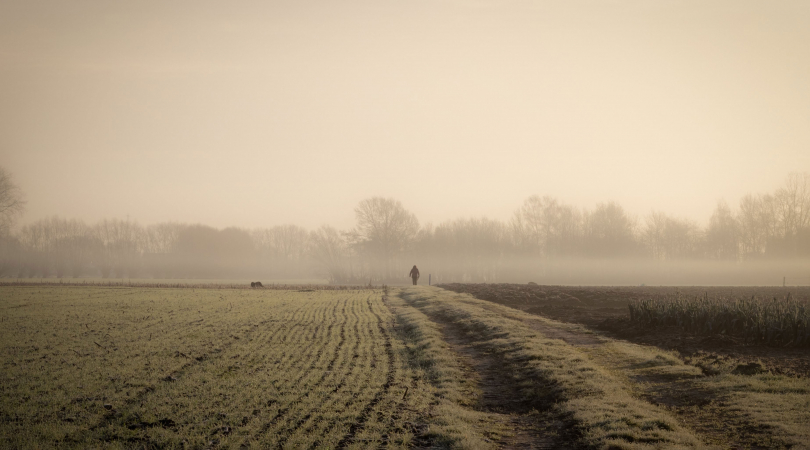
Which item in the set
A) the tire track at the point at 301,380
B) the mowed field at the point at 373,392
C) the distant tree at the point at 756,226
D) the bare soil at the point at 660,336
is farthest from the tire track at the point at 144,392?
the distant tree at the point at 756,226

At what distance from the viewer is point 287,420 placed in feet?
28.3

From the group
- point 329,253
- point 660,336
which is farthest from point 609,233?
point 660,336

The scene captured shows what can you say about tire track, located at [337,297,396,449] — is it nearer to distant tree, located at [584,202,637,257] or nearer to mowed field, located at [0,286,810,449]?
mowed field, located at [0,286,810,449]

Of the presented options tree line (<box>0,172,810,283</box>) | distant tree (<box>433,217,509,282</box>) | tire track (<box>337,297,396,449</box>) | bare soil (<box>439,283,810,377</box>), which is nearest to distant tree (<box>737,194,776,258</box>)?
tree line (<box>0,172,810,283</box>)

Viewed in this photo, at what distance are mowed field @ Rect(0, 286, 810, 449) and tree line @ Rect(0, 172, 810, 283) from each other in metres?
64.1

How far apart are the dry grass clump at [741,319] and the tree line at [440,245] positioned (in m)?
68.1

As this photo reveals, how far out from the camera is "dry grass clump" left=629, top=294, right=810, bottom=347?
578 inches

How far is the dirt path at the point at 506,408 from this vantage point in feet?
27.0

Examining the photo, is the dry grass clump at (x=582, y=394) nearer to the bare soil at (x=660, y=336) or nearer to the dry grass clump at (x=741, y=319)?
the bare soil at (x=660, y=336)

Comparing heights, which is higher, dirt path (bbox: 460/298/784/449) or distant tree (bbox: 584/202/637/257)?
distant tree (bbox: 584/202/637/257)

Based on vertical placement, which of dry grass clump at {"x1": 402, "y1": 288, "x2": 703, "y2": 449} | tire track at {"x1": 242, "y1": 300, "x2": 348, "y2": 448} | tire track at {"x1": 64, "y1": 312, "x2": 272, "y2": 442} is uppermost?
→ dry grass clump at {"x1": 402, "y1": 288, "x2": 703, "y2": 449}

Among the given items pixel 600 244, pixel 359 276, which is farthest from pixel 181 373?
pixel 600 244

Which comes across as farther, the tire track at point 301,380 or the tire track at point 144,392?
the tire track at point 144,392

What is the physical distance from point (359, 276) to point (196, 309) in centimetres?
6133
